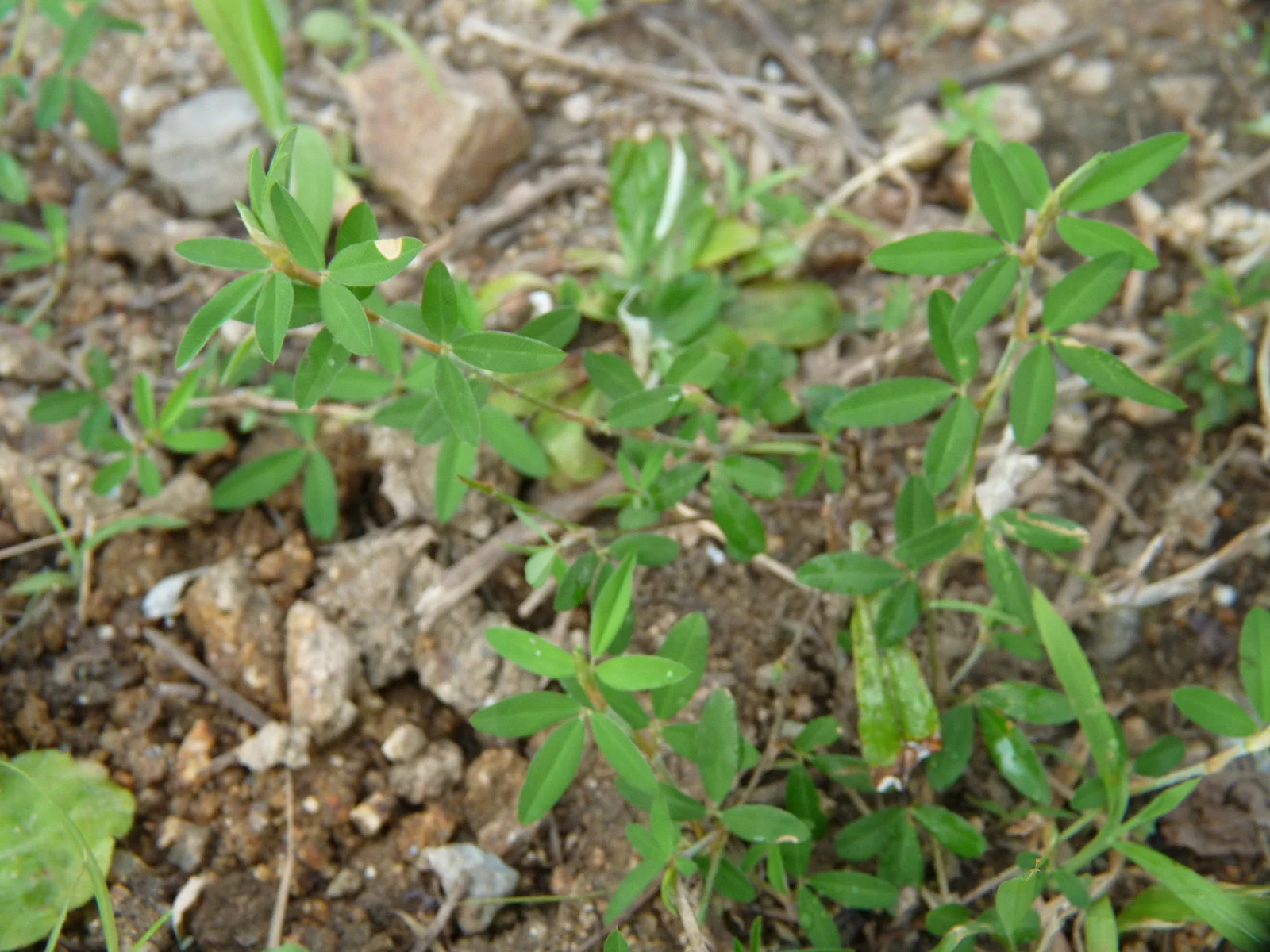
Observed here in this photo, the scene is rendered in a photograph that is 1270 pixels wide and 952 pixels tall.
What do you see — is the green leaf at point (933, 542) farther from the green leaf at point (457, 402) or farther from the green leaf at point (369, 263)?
the green leaf at point (369, 263)

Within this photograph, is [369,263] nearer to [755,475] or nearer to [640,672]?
[640,672]

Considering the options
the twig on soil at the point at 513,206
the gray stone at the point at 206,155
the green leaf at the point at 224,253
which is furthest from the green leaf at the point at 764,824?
the gray stone at the point at 206,155

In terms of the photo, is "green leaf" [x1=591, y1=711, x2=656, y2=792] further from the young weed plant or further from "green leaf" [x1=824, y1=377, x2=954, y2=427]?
"green leaf" [x1=824, y1=377, x2=954, y2=427]

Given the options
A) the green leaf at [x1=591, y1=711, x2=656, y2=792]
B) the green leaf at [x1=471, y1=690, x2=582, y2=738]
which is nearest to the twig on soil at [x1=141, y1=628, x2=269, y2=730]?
the green leaf at [x1=471, y1=690, x2=582, y2=738]

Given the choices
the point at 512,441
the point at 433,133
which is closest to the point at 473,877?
the point at 512,441

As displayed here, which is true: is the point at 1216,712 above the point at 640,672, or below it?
below

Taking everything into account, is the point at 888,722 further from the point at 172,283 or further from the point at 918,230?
the point at 172,283

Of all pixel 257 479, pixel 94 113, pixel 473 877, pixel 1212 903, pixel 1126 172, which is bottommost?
pixel 1212 903

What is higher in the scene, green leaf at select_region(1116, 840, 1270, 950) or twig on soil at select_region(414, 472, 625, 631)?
twig on soil at select_region(414, 472, 625, 631)
